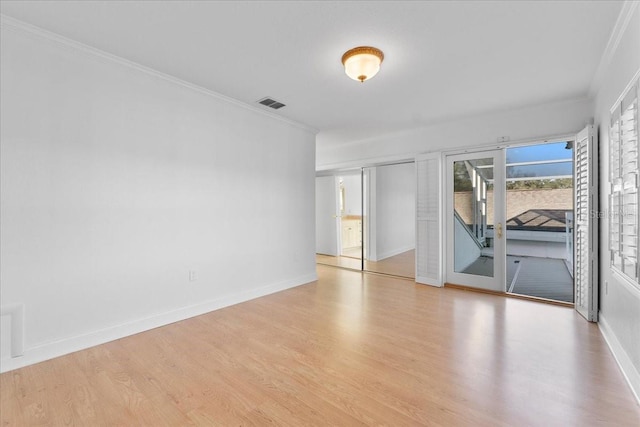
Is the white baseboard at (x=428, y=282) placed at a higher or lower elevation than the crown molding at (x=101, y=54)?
lower

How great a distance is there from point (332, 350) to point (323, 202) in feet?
17.7

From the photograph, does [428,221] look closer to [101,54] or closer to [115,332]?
[115,332]

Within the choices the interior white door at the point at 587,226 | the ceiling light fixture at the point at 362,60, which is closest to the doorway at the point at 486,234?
the interior white door at the point at 587,226

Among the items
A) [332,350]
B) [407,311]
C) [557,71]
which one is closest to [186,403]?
[332,350]

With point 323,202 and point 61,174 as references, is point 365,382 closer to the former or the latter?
point 61,174

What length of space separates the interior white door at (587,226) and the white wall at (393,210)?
3.74 m

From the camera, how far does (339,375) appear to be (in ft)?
7.13

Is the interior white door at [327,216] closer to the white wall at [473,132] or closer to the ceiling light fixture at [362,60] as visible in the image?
the white wall at [473,132]

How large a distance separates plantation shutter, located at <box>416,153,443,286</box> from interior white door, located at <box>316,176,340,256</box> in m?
2.71

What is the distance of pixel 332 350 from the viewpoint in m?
2.56

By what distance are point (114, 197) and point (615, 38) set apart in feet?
15.1

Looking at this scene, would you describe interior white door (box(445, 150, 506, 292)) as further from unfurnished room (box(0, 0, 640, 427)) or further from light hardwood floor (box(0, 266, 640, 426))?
light hardwood floor (box(0, 266, 640, 426))

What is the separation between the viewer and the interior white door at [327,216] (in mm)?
7480

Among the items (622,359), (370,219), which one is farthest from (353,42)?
(370,219)
